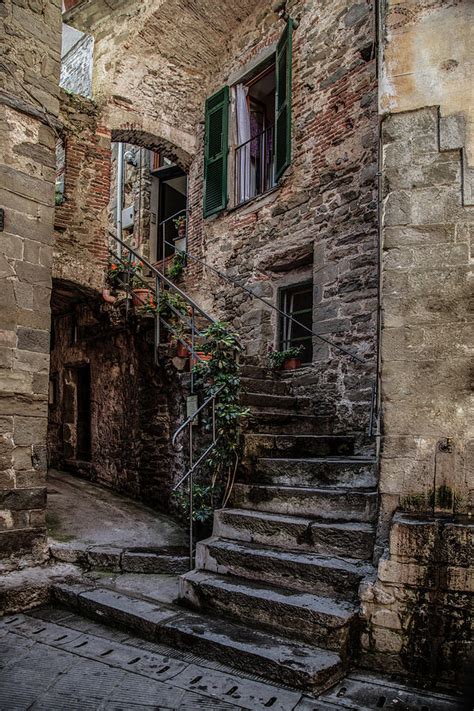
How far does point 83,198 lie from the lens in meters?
8.77

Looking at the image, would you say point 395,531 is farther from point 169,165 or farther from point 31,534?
point 169,165

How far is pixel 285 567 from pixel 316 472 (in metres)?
0.99

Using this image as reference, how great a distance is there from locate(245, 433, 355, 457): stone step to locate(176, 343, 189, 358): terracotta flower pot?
1.82 meters

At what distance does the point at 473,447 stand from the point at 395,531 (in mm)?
678

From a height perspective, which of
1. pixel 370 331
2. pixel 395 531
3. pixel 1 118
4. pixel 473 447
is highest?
pixel 1 118

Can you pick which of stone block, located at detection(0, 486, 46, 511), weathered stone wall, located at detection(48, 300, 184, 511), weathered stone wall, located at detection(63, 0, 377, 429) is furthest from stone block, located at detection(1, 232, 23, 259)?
weathered stone wall, located at detection(63, 0, 377, 429)

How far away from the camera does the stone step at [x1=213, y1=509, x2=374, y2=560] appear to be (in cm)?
401

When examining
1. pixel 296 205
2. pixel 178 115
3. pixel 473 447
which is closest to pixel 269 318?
pixel 296 205

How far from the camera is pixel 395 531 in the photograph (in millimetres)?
3402

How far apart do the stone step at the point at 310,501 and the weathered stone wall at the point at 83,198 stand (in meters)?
4.76

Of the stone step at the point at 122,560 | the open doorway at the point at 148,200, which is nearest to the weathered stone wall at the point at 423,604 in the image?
the stone step at the point at 122,560

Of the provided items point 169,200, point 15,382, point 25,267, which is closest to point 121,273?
point 25,267

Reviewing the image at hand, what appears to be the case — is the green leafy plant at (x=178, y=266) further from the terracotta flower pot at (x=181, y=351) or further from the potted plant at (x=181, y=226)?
the terracotta flower pot at (x=181, y=351)

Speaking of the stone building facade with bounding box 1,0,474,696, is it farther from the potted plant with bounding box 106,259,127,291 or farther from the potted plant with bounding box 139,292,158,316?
the potted plant with bounding box 139,292,158,316
